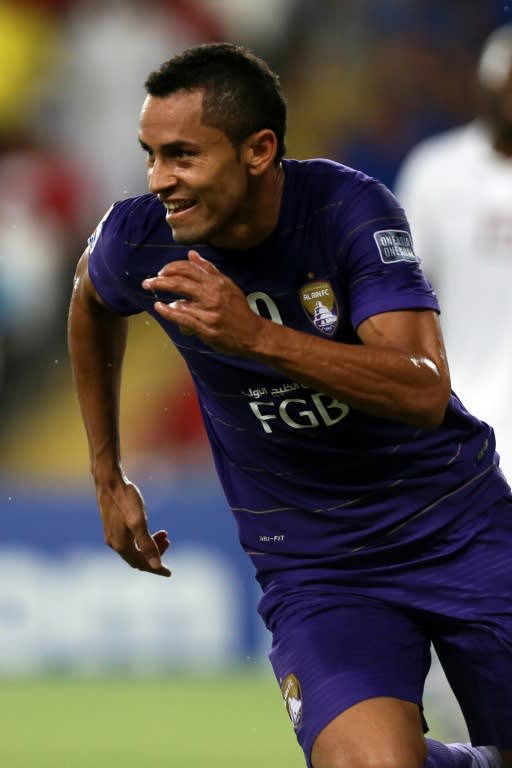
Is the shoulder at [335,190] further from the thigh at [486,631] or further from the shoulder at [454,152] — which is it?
the shoulder at [454,152]

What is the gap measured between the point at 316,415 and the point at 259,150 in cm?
62

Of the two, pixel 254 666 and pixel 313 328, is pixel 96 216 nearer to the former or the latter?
pixel 254 666

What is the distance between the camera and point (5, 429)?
10.8 m

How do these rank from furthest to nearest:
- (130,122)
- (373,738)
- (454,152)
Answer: (130,122)
(454,152)
(373,738)

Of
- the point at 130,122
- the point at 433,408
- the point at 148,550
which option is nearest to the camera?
the point at 433,408

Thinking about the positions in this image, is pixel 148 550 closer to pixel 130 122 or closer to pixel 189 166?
pixel 189 166

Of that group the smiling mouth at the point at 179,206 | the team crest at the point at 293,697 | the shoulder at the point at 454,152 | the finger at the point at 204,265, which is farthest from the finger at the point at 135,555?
the shoulder at the point at 454,152

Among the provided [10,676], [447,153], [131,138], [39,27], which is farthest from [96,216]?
[447,153]

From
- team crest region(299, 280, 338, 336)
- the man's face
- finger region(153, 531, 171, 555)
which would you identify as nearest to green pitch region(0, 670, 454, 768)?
finger region(153, 531, 171, 555)

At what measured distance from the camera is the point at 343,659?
12.5ft

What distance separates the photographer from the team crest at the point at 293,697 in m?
3.84

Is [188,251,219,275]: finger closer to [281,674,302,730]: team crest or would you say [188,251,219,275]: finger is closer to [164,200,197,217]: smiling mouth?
[164,200,197,217]: smiling mouth

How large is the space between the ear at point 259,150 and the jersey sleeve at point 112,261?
48 centimetres

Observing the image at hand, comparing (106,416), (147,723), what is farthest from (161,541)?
(147,723)
